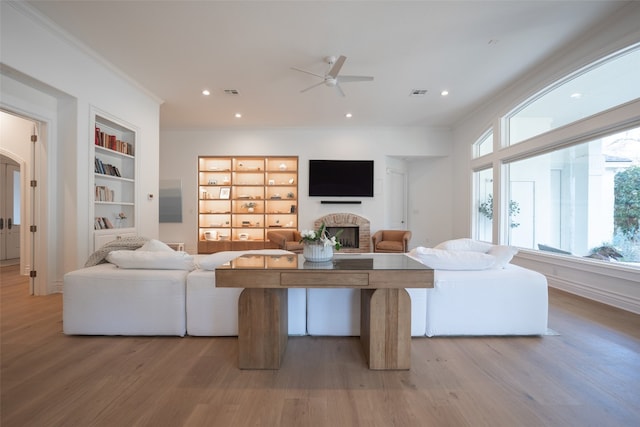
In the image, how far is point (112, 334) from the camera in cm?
243

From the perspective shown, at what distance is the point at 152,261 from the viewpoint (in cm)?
248

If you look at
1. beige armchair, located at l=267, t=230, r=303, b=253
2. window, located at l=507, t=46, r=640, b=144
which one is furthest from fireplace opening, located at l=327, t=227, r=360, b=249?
window, located at l=507, t=46, r=640, b=144

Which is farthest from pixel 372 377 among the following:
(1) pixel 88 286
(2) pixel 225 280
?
(1) pixel 88 286

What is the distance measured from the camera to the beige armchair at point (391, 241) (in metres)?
5.87

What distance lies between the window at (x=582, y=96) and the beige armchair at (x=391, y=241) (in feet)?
8.96

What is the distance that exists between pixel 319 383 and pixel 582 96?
15.8 ft

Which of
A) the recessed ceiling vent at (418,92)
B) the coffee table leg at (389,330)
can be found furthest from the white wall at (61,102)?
the recessed ceiling vent at (418,92)

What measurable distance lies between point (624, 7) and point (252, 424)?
5084 mm

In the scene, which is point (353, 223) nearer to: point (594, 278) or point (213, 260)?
point (594, 278)

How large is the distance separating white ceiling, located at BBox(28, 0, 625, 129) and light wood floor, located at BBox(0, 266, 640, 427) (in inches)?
130

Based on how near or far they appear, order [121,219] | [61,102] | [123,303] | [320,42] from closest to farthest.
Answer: [123,303] → [320,42] → [61,102] → [121,219]

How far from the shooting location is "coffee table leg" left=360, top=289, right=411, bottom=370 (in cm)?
191

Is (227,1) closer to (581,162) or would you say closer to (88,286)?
(88,286)

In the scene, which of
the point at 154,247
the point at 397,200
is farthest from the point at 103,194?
the point at 397,200
